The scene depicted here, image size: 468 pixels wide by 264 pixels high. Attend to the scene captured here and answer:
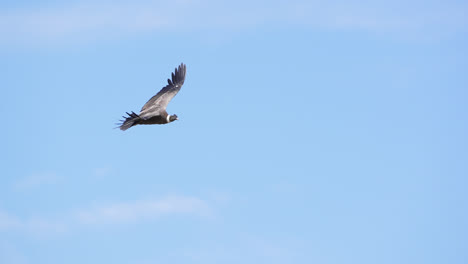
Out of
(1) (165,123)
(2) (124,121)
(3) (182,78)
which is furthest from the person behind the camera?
(3) (182,78)

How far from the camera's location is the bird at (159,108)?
32531 mm

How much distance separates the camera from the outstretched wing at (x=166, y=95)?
35.4m

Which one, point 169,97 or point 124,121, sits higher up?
point 169,97

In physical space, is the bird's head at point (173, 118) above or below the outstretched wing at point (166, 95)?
below

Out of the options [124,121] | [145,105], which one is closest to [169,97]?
[145,105]

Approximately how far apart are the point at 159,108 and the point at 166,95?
1968 mm

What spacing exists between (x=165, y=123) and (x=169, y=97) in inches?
97.9

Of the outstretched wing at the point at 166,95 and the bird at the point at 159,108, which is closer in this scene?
the bird at the point at 159,108

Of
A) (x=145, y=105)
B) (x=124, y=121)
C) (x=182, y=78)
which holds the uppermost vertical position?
(x=182, y=78)

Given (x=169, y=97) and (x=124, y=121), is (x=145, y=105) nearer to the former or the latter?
(x=169, y=97)

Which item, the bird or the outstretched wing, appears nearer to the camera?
the bird

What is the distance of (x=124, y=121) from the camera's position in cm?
3238

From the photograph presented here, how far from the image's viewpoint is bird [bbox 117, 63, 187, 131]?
3253 centimetres

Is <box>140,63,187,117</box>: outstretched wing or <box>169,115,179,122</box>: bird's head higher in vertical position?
<box>140,63,187,117</box>: outstretched wing
